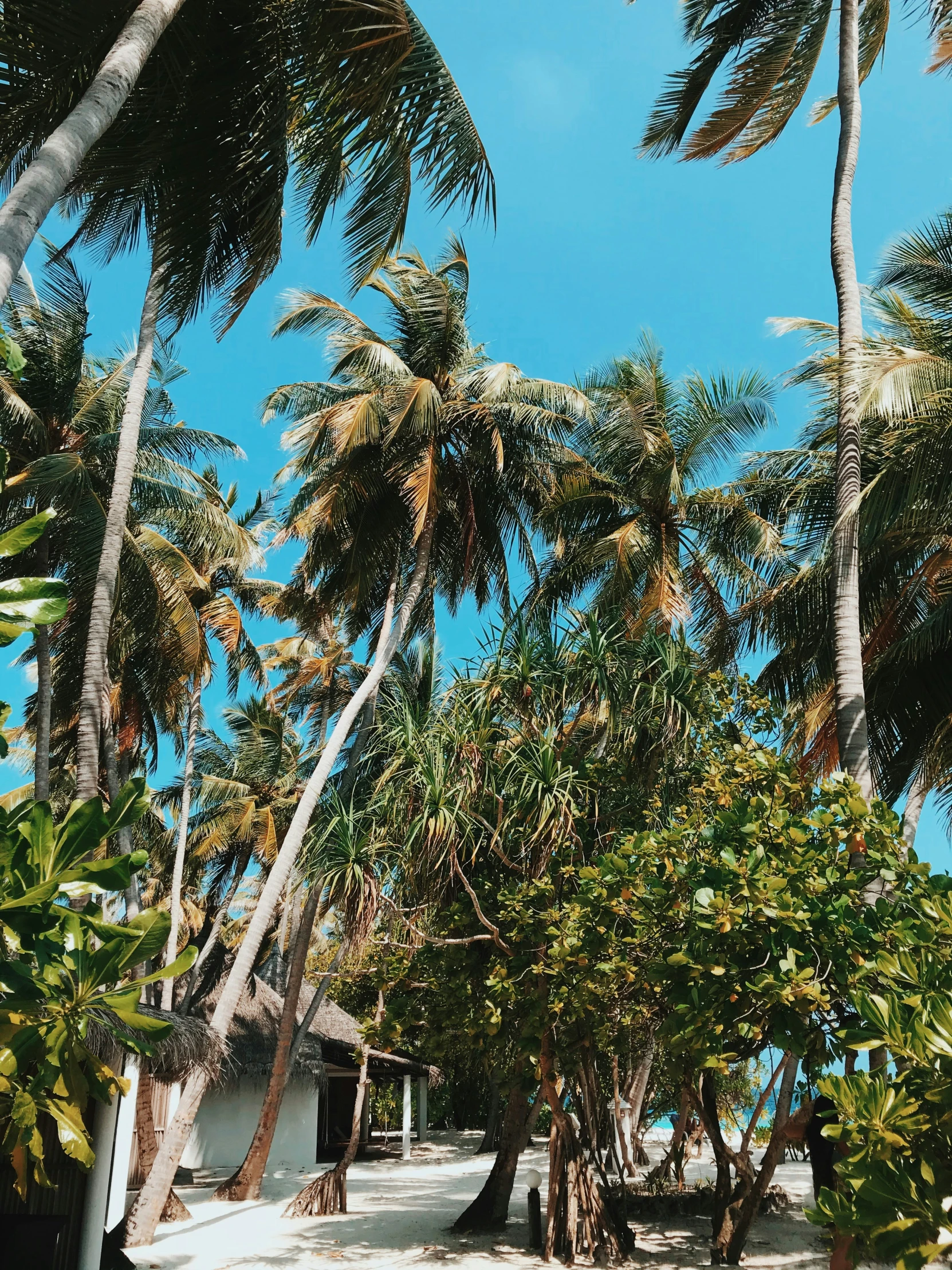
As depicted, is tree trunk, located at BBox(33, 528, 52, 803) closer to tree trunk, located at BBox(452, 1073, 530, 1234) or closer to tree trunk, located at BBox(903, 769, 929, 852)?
tree trunk, located at BBox(452, 1073, 530, 1234)

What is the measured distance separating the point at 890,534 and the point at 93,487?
998 centimetres

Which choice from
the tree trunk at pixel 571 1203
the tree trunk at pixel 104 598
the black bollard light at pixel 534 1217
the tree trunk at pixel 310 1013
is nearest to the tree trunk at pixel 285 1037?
the tree trunk at pixel 310 1013

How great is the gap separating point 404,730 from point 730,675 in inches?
148

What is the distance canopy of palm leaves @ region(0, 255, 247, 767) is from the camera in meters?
12.5

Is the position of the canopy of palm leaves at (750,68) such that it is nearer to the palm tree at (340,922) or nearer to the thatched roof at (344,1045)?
the palm tree at (340,922)

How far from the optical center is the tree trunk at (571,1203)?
9969 millimetres

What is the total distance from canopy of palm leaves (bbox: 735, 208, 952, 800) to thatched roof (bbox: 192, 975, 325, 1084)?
13.9 meters

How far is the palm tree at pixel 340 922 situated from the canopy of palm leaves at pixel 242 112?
5.85 meters

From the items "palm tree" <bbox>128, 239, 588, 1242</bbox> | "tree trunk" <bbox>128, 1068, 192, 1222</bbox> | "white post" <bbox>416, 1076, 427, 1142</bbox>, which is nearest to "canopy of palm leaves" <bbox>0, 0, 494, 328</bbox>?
"palm tree" <bbox>128, 239, 588, 1242</bbox>

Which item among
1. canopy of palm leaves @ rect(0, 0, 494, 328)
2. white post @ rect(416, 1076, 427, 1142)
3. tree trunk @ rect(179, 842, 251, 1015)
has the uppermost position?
canopy of palm leaves @ rect(0, 0, 494, 328)

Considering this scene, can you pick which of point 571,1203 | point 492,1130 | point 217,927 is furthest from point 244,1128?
point 571,1203

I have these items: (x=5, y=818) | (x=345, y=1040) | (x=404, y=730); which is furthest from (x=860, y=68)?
(x=345, y=1040)

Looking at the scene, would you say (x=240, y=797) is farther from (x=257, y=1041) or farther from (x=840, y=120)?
(x=840, y=120)

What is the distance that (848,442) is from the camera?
8.26 m
